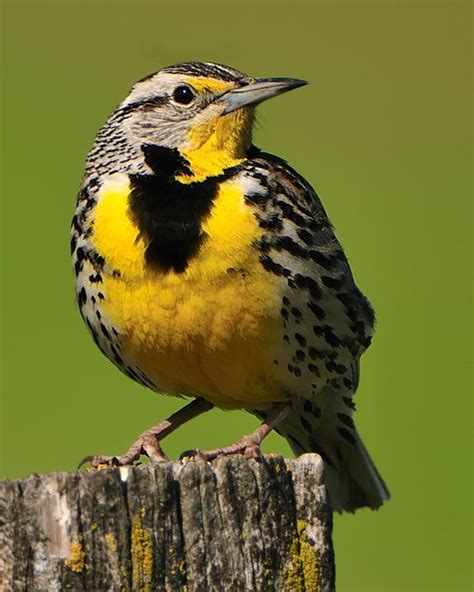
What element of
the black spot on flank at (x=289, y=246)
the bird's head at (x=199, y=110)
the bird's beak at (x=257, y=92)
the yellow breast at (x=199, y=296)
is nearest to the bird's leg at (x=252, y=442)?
the yellow breast at (x=199, y=296)

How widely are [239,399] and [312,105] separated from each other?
6.78 meters

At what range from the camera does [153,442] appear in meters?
4.14

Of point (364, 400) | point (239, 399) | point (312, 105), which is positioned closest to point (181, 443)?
point (364, 400)

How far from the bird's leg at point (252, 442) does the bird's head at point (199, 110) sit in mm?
795

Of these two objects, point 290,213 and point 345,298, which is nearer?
point 290,213

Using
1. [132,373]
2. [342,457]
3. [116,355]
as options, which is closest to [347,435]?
[342,457]

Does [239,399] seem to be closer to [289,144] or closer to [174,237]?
[174,237]

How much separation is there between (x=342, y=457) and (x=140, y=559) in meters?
2.44

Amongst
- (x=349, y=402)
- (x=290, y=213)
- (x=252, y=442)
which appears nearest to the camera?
(x=252, y=442)

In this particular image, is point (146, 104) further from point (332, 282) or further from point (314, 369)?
point (314, 369)

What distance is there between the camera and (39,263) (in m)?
8.06

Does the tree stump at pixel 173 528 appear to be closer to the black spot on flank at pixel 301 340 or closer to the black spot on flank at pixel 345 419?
the black spot on flank at pixel 301 340

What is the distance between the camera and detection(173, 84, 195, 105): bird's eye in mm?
4367

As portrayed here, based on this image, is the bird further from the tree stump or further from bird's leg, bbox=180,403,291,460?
the tree stump
